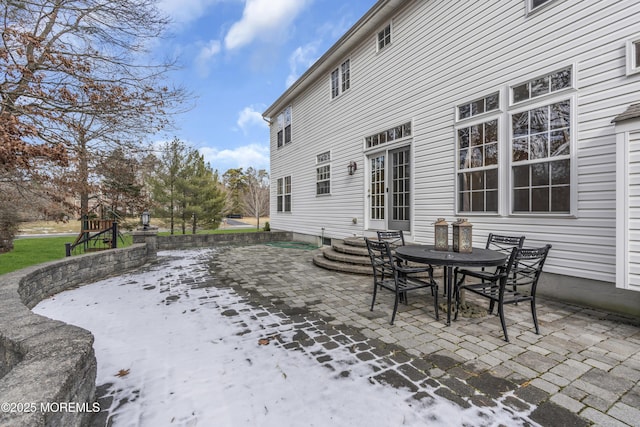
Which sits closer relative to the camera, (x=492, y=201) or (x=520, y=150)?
(x=520, y=150)

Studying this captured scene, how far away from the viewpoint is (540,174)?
4152 mm

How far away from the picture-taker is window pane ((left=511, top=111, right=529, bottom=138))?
4297 mm

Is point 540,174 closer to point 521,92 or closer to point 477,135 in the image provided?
point 477,135

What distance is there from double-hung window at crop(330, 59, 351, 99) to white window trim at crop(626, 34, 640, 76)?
6115mm

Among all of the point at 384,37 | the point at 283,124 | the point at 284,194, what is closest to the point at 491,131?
the point at 384,37

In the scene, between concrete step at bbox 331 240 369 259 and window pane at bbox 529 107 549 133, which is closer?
window pane at bbox 529 107 549 133

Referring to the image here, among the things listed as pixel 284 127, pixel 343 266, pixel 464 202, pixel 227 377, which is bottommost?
pixel 227 377

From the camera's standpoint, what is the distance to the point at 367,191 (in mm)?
7648

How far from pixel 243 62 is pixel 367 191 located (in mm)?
9712

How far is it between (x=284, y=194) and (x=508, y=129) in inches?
374

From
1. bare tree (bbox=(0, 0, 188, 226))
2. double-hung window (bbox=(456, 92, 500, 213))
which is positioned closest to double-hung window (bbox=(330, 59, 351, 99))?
double-hung window (bbox=(456, 92, 500, 213))

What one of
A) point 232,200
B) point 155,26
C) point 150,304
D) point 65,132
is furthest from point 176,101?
point 232,200

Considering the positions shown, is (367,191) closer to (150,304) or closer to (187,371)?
(150,304)

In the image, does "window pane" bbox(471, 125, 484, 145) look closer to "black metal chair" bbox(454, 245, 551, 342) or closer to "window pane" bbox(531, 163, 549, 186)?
"window pane" bbox(531, 163, 549, 186)
